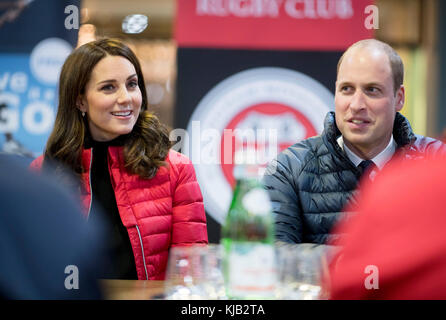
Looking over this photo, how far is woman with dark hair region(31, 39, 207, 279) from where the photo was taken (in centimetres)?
158

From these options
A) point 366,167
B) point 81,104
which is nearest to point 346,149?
point 366,167

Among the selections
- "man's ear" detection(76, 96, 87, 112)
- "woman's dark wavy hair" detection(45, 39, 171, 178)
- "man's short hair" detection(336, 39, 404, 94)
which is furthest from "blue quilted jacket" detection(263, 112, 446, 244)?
"man's ear" detection(76, 96, 87, 112)

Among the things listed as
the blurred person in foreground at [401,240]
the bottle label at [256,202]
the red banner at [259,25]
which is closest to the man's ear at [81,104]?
the red banner at [259,25]

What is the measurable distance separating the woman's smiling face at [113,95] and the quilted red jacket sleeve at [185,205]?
0.21 metres

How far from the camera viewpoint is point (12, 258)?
753mm

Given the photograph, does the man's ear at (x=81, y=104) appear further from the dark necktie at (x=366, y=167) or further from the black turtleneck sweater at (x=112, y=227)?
the dark necktie at (x=366, y=167)

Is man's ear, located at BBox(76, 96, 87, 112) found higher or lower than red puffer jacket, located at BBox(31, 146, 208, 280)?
higher

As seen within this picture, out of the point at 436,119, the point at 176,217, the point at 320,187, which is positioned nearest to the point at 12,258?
the point at 176,217

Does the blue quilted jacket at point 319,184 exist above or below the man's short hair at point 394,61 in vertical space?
below

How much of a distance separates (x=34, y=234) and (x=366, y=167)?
3.70 feet

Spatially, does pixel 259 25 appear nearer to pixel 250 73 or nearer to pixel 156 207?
pixel 250 73

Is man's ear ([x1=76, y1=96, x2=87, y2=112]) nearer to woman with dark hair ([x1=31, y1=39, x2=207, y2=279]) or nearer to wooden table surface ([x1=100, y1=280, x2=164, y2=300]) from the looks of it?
woman with dark hair ([x1=31, y1=39, x2=207, y2=279])

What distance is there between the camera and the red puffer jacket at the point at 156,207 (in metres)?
1.58

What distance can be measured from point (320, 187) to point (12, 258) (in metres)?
1.06
